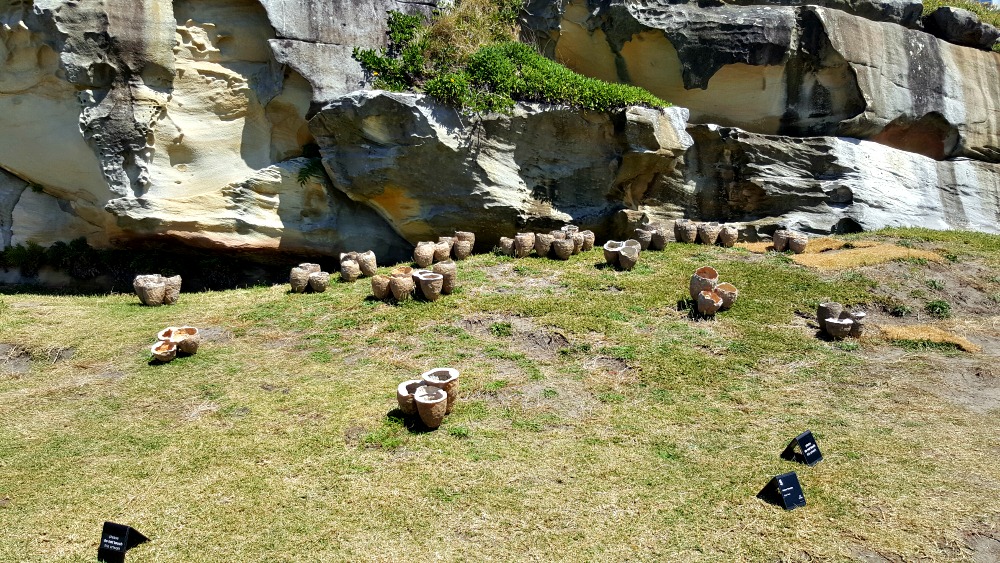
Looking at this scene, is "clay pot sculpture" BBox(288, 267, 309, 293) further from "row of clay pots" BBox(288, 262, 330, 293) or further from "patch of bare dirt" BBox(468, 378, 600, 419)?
"patch of bare dirt" BBox(468, 378, 600, 419)

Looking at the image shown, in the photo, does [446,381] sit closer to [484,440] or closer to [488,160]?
[484,440]

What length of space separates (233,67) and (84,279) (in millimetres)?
3868

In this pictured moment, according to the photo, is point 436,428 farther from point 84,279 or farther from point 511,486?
point 84,279

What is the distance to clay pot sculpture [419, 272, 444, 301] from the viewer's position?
26.0 ft

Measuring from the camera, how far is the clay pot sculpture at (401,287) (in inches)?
312

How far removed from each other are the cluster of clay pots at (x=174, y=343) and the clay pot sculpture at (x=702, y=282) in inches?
206

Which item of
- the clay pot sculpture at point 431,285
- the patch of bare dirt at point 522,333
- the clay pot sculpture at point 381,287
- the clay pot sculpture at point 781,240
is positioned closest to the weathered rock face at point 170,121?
the clay pot sculpture at point 381,287

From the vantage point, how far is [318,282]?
8719 millimetres

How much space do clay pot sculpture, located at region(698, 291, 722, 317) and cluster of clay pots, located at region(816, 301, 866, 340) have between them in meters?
1.02

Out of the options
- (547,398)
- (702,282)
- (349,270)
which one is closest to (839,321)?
(702,282)

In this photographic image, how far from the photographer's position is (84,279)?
10383 millimetres

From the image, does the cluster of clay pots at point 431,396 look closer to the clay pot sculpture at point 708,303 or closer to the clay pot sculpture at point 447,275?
the clay pot sculpture at point 447,275

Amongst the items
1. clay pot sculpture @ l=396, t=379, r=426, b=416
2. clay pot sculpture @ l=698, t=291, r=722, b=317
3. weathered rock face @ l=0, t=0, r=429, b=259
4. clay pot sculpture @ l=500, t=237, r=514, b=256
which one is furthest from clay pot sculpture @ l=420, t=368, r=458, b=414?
weathered rock face @ l=0, t=0, r=429, b=259

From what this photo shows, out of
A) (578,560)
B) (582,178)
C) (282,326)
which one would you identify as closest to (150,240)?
(282,326)
